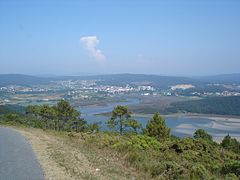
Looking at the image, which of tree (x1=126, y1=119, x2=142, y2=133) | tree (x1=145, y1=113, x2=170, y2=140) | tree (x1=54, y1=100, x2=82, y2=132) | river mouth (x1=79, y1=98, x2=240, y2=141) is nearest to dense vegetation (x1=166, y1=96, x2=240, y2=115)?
river mouth (x1=79, y1=98, x2=240, y2=141)

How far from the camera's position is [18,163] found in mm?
9172

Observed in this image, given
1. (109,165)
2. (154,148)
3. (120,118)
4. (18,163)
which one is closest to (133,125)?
(120,118)

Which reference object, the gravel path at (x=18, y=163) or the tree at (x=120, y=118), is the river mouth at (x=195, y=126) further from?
the gravel path at (x=18, y=163)

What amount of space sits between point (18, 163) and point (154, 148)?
9.18 meters

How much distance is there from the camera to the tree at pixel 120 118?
33500 millimetres

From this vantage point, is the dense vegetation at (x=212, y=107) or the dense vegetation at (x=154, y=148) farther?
the dense vegetation at (x=212, y=107)

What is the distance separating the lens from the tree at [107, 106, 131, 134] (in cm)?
3350

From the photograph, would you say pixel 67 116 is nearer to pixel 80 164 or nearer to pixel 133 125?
pixel 133 125

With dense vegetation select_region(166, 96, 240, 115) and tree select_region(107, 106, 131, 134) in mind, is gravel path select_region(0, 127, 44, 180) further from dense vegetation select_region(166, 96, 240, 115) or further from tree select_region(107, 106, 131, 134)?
dense vegetation select_region(166, 96, 240, 115)

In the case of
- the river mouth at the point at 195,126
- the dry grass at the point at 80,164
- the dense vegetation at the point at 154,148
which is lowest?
the river mouth at the point at 195,126

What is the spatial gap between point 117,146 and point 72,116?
24193mm

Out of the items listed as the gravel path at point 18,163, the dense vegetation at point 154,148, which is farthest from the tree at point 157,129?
the gravel path at point 18,163

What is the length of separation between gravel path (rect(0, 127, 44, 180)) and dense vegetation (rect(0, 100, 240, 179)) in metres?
2.66

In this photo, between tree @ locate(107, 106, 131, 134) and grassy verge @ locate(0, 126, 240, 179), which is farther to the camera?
tree @ locate(107, 106, 131, 134)
